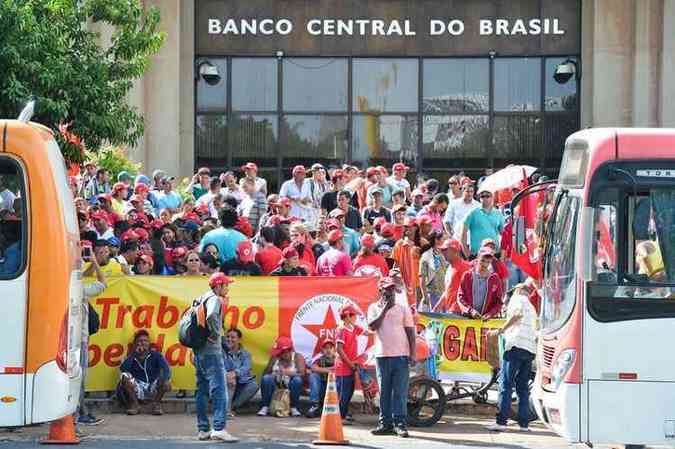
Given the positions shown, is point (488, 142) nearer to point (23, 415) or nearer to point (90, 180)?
point (90, 180)

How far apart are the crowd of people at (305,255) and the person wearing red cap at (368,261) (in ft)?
0.07

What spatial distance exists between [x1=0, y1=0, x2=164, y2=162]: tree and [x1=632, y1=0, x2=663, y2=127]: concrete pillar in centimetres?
1495

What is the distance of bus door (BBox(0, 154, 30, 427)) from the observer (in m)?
12.7

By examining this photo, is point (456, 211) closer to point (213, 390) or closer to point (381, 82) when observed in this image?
Result: point (213, 390)

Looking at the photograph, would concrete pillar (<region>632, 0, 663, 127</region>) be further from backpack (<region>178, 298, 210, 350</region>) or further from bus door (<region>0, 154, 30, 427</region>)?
bus door (<region>0, 154, 30, 427</region>)

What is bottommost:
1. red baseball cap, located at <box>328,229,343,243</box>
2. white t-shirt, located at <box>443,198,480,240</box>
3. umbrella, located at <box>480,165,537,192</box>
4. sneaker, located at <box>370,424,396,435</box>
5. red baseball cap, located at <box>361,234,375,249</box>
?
sneaker, located at <box>370,424,396,435</box>

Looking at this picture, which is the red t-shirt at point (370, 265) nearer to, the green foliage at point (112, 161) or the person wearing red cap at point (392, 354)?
the person wearing red cap at point (392, 354)

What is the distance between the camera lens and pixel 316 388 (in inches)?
664

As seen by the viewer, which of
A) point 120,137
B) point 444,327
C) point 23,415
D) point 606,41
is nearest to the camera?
point 23,415

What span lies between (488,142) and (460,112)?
3.18 ft

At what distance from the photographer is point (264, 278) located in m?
17.6

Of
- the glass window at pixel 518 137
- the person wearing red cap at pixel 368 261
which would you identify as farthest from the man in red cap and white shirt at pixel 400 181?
the glass window at pixel 518 137

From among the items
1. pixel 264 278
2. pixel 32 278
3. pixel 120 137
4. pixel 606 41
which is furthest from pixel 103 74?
pixel 606 41

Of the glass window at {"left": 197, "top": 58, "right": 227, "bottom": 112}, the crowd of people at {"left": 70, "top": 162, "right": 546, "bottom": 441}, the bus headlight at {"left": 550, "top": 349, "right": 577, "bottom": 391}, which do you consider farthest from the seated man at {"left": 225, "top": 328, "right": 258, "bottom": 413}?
the glass window at {"left": 197, "top": 58, "right": 227, "bottom": 112}
